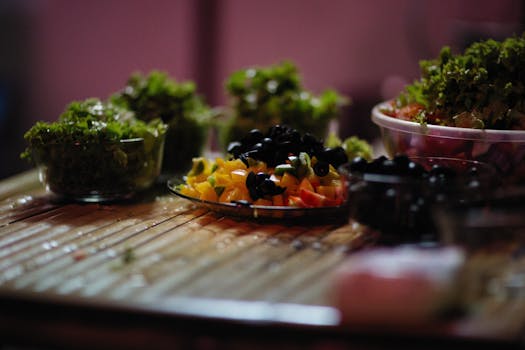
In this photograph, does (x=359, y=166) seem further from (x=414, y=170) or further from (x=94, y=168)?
(x=94, y=168)

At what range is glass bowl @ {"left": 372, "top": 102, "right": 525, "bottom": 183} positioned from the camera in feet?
6.35

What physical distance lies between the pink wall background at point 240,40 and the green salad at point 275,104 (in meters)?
2.33

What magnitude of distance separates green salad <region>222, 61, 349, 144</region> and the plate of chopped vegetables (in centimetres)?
64

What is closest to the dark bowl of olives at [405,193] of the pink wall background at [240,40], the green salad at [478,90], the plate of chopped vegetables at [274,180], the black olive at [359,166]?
the black olive at [359,166]

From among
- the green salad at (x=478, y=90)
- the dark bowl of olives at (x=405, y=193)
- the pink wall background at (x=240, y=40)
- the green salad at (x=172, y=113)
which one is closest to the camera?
the dark bowl of olives at (x=405, y=193)

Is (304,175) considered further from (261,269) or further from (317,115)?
(317,115)

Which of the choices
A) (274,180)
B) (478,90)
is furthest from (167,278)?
Answer: (478,90)

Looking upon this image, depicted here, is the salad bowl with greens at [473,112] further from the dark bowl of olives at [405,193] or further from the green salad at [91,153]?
the green salad at [91,153]

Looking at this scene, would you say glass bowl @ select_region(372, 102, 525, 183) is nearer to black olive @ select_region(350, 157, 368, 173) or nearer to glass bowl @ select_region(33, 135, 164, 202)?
black olive @ select_region(350, 157, 368, 173)

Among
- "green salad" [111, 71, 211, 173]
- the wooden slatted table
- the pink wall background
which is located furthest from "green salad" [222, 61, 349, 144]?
the pink wall background

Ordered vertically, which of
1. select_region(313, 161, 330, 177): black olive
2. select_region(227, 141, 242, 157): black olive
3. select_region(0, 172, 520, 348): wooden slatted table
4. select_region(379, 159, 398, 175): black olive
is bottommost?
select_region(0, 172, 520, 348): wooden slatted table

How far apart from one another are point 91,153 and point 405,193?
1019mm

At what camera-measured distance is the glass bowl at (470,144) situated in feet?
6.35

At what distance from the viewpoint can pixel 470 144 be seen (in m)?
1.97
